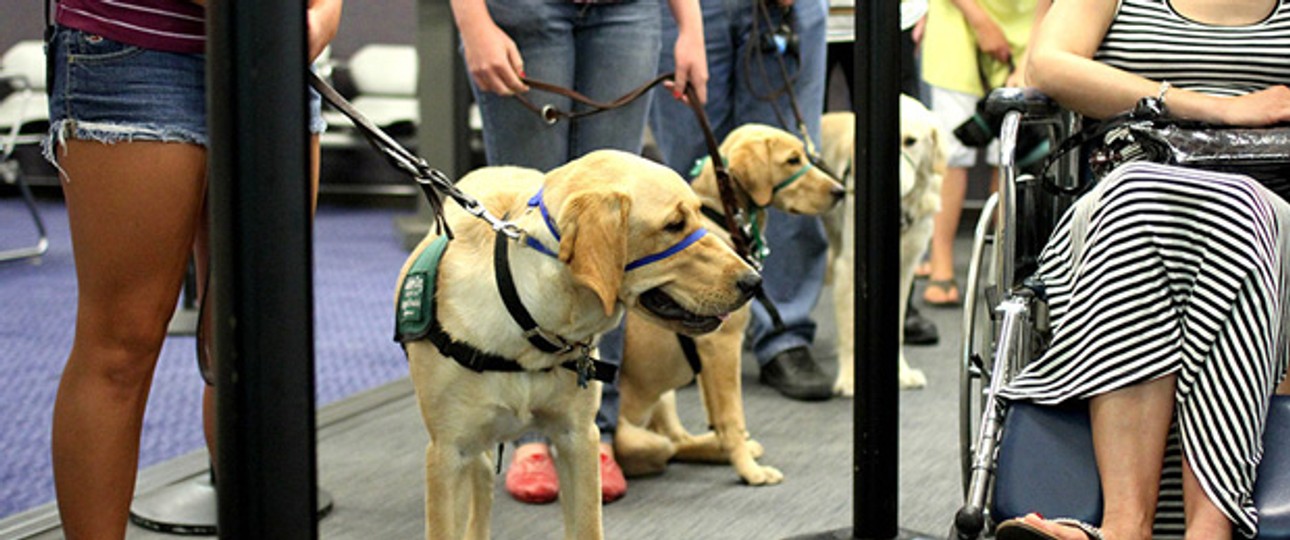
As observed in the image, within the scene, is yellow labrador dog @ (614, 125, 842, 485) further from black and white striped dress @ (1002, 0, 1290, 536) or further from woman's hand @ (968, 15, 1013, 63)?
woman's hand @ (968, 15, 1013, 63)

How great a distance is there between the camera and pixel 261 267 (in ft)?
4.28

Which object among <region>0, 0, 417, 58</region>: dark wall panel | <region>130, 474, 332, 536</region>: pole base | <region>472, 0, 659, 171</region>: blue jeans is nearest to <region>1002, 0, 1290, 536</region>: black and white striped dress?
<region>472, 0, 659, 171</region>: blue jeans

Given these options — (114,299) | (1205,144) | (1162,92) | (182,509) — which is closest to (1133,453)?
(1205,144)

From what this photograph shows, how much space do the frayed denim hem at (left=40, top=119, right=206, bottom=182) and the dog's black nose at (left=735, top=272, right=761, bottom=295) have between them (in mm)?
766

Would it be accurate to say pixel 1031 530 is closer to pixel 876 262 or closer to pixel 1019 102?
pixel 876 262

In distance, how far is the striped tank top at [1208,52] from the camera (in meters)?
2.32

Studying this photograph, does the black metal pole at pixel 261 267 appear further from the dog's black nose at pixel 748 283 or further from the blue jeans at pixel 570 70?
the blue jeans at pixel 570 70

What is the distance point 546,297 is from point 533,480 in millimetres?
1014

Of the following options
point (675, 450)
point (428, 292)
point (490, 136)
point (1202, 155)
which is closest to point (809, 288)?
point (675, 450)

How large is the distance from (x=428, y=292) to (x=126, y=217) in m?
0.40

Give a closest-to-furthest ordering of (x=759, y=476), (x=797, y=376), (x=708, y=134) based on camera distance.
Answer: (x=708, y=134), (x=759, y=476), (x=797, y=376)

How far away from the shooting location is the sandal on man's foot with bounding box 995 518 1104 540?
1.79 m

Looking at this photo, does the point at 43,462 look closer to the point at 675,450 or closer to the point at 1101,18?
the point at 675,450

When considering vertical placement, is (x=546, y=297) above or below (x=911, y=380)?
above
